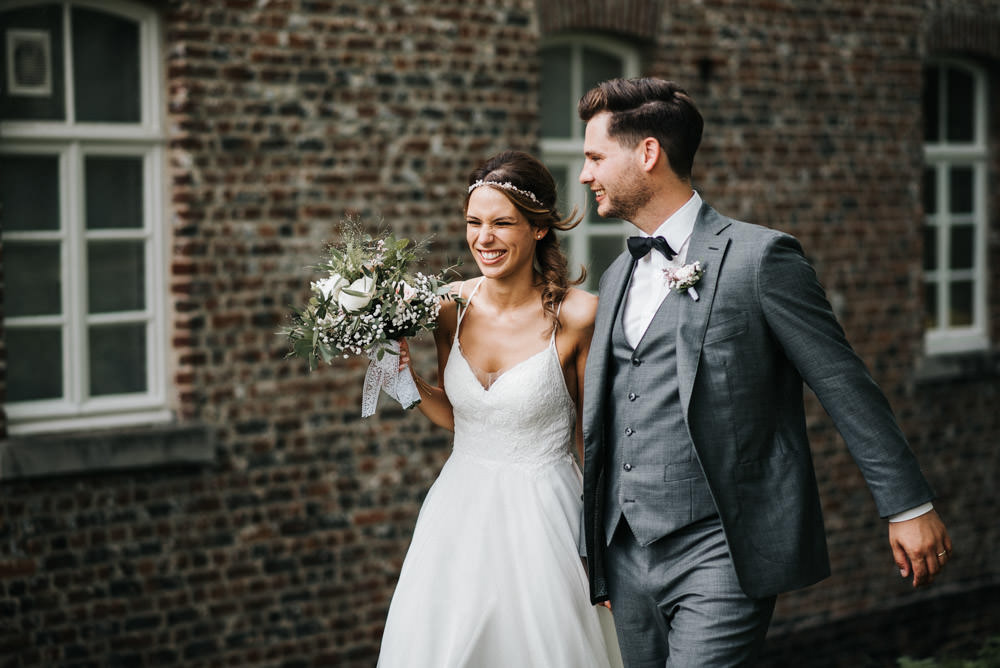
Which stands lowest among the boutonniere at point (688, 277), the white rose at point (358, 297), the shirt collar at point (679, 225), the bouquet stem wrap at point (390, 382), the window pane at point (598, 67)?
the bouquet stem wrap at point (390, 382)

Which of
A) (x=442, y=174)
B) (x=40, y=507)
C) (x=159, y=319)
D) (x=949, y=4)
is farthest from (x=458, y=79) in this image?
(x=949, y=4)

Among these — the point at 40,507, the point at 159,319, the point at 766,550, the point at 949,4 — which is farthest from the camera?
the point at 949,4

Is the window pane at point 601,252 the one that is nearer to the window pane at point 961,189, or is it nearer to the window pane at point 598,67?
the window pane at point 598,67

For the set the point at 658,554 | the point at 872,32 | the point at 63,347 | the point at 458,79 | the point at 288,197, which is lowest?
the point at 658,554

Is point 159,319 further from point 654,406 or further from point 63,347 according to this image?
point 654,406

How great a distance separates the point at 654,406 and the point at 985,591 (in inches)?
259

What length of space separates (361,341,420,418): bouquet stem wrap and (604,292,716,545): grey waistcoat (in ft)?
A: 2.26

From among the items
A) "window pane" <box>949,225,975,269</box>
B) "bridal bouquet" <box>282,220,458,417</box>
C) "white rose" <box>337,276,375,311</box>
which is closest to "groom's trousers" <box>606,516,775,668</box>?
"bridal bouquet" <box>282,220,458,417</box>

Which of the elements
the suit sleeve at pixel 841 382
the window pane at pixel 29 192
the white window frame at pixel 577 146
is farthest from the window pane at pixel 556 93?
the suit sleeve at pixel 841 382

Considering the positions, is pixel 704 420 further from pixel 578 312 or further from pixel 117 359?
pixel 117 359

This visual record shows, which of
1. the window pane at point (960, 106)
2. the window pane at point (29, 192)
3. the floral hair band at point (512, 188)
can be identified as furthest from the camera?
the window pane at point (960, 106)

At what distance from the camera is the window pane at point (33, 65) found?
532cm

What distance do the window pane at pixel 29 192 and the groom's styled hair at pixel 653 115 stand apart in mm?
3012

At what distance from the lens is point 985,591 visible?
29.3 ft
